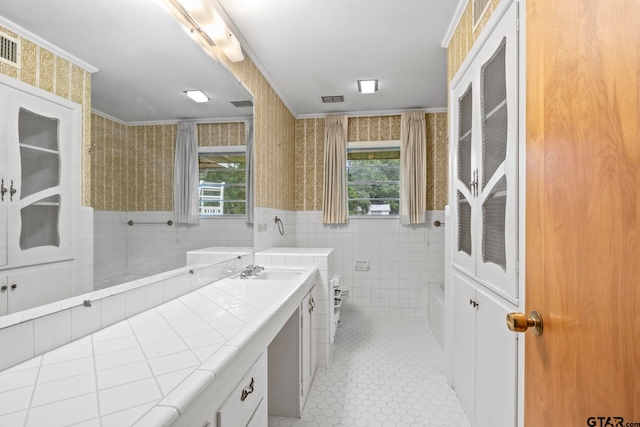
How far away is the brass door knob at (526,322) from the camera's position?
0.84m

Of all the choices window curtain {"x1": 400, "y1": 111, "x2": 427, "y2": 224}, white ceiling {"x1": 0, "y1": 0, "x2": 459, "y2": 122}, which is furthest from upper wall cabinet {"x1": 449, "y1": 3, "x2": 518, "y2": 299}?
window curtain {"x1": 400, "y1": 111, "x2": 427, "y2": 224}

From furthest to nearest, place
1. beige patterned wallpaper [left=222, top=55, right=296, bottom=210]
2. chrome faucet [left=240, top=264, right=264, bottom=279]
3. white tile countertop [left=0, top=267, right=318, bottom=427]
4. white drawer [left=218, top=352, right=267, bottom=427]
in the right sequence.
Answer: beige patterned wallpaper [left=222, top=55, right=296, bottom=210]
chrome faucet [left=240, top=264, right=264, bottom=279]
white drawer [left=218, top=352, right=267, bottom=427]
white tile countertop [left=0, top=267, right=318, bottom=427]

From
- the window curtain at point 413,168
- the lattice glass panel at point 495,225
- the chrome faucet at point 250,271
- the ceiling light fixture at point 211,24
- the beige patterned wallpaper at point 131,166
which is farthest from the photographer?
the window curtain at point 413,168

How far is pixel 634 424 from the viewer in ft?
1.69

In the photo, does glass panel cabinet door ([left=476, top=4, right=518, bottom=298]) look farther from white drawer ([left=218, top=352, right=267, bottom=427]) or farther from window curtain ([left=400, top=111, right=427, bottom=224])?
window curtain ([left=400, top=111, right=427, bottom=224])

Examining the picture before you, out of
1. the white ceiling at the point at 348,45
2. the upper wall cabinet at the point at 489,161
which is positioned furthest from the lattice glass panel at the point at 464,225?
the white ceiling at the point at 348,45

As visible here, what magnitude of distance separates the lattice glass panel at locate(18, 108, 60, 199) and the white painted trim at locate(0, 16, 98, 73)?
21 centimetres

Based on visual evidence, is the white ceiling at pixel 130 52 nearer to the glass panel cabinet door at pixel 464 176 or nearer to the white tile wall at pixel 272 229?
the white tile wall at pixel 272 229

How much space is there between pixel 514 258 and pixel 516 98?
649mm

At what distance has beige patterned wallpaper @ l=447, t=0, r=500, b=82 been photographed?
1.76 meters

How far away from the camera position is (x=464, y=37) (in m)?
2.11

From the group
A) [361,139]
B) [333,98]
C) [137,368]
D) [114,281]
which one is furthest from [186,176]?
[361,139]

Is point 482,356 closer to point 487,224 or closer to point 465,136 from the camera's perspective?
point 487,224

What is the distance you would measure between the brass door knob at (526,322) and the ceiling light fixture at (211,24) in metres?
1.88
